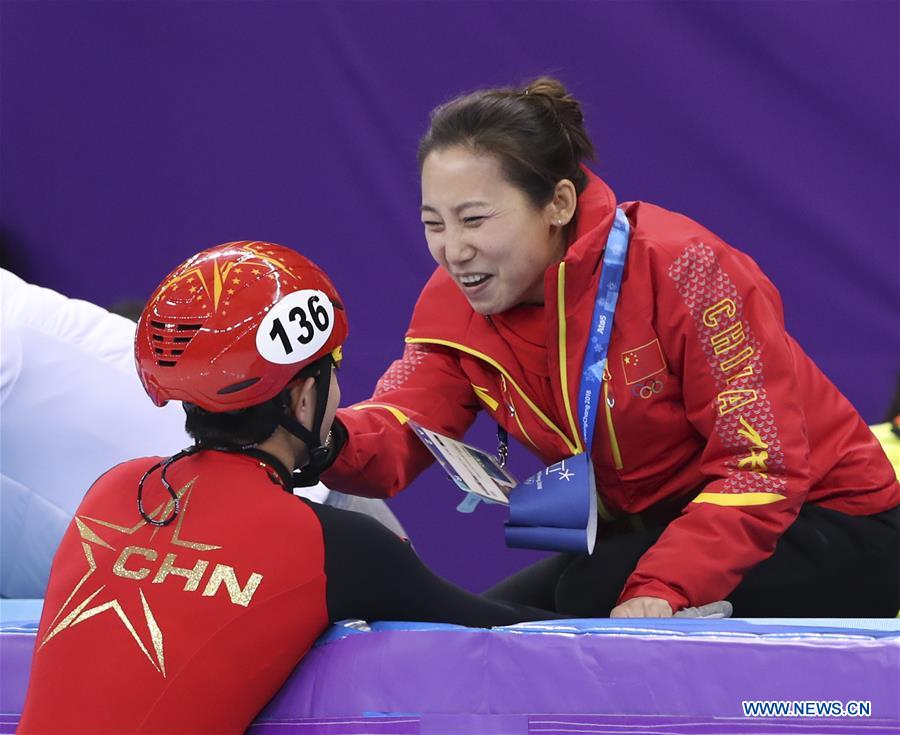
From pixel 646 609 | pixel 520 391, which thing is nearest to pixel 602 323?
pixel 520 391

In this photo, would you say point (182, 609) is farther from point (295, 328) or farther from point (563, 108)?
point (563, 108)

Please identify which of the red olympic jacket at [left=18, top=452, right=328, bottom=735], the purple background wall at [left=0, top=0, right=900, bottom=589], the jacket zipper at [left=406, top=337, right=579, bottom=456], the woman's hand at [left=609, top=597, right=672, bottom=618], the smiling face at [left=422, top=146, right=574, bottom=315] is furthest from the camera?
the purple background wall at [left=0, top=0, right=900, bottom=589]

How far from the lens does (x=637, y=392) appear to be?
1886mm

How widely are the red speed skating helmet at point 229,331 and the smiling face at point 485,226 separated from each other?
0.32 m

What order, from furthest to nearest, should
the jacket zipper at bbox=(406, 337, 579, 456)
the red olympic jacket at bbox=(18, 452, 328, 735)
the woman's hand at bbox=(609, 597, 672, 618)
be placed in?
the jacket zipper at bbox=(406, 337, 579, 456) → the woman's hand at bbox=(609, 597, 672, 618) → the red olympic jacket at bbox=(18, 452, 328, 735)

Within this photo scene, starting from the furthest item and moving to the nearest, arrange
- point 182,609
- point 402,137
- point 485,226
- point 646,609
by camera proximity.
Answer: point 402,137
point 485,226
point 646,609
point 182,609

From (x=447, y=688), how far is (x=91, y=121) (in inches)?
106

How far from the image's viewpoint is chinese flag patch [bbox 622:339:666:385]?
73.5 inches

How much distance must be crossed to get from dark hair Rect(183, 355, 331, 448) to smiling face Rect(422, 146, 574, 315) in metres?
0.42

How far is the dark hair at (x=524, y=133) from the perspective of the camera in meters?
1.86

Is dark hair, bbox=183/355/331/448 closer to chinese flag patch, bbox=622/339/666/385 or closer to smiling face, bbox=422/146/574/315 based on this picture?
smiling face, bbox=422/146/574/315

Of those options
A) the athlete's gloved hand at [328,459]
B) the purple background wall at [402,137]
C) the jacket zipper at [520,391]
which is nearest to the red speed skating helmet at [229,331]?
the athlete's gloved hand at [328,459]

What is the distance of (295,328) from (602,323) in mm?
508

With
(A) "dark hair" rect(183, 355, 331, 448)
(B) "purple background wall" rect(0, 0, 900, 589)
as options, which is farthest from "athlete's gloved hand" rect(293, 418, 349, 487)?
(B) "purple background wall" rect(0, 0, 900, 589)
